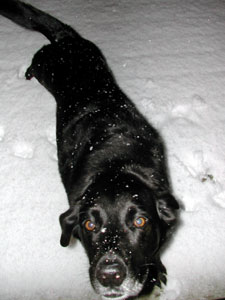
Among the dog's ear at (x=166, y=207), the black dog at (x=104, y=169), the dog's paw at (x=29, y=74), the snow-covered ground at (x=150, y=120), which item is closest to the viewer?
the black dog at (x=104, y=169)

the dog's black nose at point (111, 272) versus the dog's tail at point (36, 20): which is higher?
the dog's tail at point (36, 20)

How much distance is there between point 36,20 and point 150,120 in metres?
1.63

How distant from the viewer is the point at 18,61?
3.75m

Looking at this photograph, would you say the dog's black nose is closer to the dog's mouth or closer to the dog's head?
the dog's head

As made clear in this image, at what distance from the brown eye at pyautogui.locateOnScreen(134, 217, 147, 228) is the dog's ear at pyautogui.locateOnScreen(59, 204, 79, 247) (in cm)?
43

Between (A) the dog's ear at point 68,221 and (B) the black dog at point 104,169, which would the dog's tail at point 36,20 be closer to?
(B) the black dog at point 104,169

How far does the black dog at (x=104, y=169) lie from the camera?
1.64m

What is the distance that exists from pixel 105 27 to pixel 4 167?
8.30 ft

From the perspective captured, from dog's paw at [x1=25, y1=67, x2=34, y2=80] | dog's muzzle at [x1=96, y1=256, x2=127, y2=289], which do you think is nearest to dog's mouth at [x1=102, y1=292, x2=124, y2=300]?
dog's muzzle at [x1=96, y1=256, x2=127, y2=289]

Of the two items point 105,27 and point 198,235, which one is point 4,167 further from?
point 105,27

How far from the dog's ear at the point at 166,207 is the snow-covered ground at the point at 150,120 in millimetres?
578

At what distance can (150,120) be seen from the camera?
3033 millimetres

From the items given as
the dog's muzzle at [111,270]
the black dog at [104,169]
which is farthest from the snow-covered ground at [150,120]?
the dog's muzzle at [111,270]

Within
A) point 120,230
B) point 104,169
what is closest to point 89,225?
point 120,230
